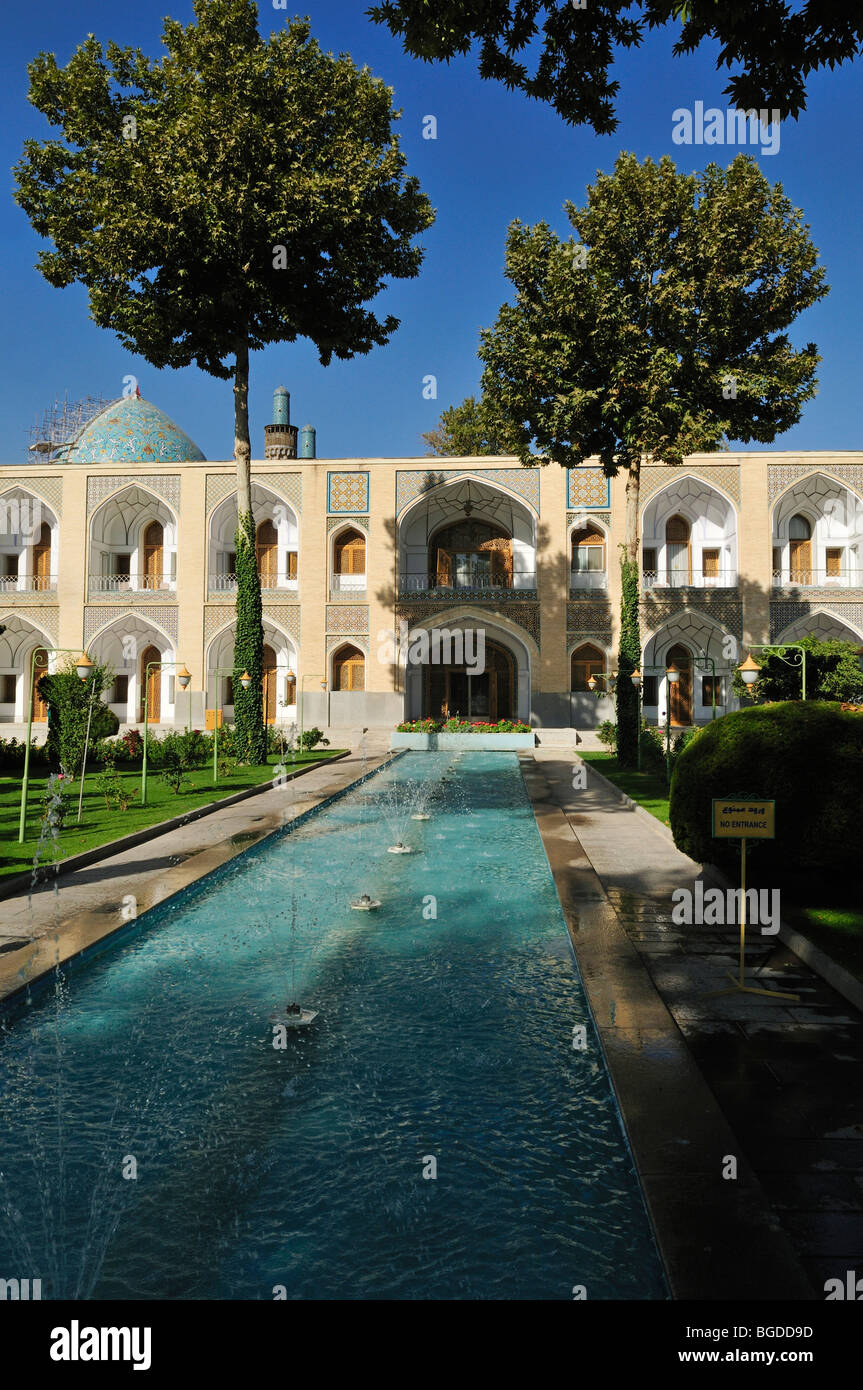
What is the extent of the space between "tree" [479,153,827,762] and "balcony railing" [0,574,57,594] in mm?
19085

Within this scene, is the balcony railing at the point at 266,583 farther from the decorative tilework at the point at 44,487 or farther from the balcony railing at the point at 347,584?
the decorative tilework at the point at 44,487

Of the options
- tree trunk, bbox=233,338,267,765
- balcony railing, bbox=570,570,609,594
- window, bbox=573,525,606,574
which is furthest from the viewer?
window, bbox=573,525,606,574

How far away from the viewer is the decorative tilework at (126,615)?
2905 cm

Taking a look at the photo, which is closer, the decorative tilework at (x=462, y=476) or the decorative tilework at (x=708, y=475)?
the decorative tilework at (x=708, y=475)

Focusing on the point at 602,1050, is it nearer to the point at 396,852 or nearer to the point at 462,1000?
the point at 462,1000

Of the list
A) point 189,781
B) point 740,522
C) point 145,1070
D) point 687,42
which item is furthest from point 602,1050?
point 740,522

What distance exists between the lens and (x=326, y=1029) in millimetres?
4559

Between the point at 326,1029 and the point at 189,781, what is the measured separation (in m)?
10.9

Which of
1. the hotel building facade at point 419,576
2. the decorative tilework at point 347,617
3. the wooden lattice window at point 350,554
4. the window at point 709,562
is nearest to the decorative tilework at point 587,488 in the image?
the hotel building facade at point 419,576

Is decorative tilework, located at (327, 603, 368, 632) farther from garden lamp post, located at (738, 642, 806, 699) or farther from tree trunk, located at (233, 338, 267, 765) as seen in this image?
garden lamp post, located at (738, 642, 806, 699)

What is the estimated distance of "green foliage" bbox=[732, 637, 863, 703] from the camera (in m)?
18.3

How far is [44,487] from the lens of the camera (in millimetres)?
29344

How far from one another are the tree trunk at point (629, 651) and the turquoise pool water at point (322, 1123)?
1257 centimetres

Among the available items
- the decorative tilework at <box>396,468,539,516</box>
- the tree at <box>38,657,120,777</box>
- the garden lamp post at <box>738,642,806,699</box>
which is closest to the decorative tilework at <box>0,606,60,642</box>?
the decorative tilework at <box>396,468,539,516</box>
